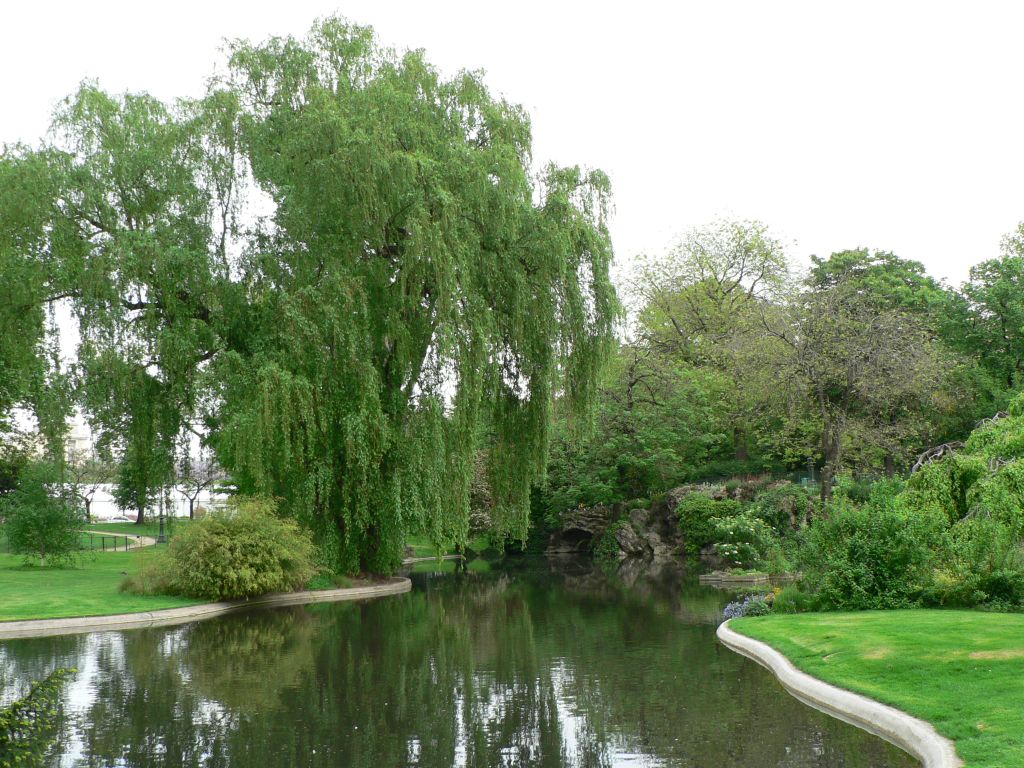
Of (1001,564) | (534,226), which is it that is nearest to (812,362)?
(534,226)

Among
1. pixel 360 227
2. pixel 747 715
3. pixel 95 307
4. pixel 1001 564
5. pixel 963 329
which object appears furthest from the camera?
pixel 963 329

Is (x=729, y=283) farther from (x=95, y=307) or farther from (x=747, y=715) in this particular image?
(x=747, y=715)

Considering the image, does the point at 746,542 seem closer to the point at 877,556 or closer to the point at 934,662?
the point at 877,556

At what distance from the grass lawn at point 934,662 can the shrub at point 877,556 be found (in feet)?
2.70

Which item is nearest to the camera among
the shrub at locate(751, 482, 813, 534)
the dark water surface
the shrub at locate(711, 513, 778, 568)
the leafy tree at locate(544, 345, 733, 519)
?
the dark water surface

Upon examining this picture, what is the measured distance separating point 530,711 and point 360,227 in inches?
652

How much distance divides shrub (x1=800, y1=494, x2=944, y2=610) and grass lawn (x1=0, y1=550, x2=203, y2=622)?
15445mm

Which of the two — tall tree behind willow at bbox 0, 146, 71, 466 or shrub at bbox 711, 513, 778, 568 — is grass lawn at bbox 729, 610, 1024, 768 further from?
tall tree behind willow at bbox 0, 146, 71, 466

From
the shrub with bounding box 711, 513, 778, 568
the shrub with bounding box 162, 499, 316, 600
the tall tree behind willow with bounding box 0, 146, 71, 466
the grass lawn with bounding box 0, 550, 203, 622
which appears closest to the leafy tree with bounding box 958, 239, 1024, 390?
the shrub with bounding box 711, 513, 778, 568

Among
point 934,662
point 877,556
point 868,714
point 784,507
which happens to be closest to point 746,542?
point 784,507

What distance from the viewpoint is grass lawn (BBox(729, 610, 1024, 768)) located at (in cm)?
870

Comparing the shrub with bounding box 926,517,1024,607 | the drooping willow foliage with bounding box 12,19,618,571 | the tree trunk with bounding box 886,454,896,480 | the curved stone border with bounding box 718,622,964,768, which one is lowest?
the curved stone border with bounding box 718,622,964,768

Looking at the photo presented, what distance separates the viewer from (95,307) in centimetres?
2345

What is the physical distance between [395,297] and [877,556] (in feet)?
46.6
